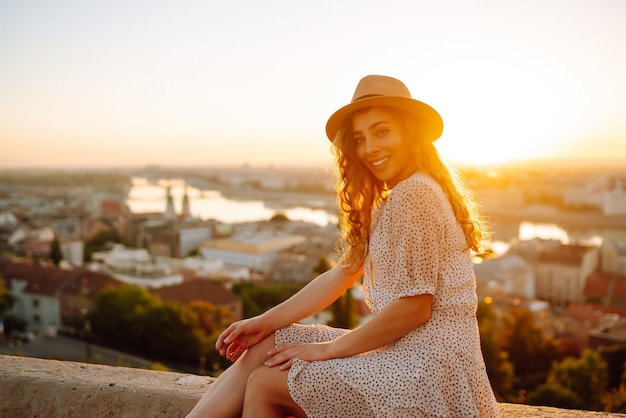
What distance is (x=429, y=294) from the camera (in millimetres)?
640

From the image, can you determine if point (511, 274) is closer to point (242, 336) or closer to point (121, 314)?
point (121, 314)

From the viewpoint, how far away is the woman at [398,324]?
63 cm

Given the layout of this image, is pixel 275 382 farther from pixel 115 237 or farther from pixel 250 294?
pixel 115 237

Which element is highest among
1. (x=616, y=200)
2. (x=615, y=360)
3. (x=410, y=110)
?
(x=410, y=110)

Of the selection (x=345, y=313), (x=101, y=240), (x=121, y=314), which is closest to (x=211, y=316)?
(x=121, y=314)

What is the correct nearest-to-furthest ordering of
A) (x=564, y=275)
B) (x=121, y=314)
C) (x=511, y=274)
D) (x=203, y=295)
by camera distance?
(x=121, y=314), (x=203, y=295), (x=511, y=274), (x=564, y=275)

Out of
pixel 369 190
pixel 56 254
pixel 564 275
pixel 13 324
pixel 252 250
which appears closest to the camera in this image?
pixel 369 190

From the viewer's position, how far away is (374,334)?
661mm

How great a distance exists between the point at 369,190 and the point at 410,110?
0.12 m

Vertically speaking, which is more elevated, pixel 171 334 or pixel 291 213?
pixel 171 334

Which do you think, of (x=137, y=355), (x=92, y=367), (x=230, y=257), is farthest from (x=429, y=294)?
(x=230, y=257)

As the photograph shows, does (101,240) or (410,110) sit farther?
(101,240)

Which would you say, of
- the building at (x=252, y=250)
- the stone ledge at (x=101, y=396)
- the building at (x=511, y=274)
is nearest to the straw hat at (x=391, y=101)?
the stone ledge at (x=101, y=396)

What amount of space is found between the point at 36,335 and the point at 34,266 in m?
3.31
